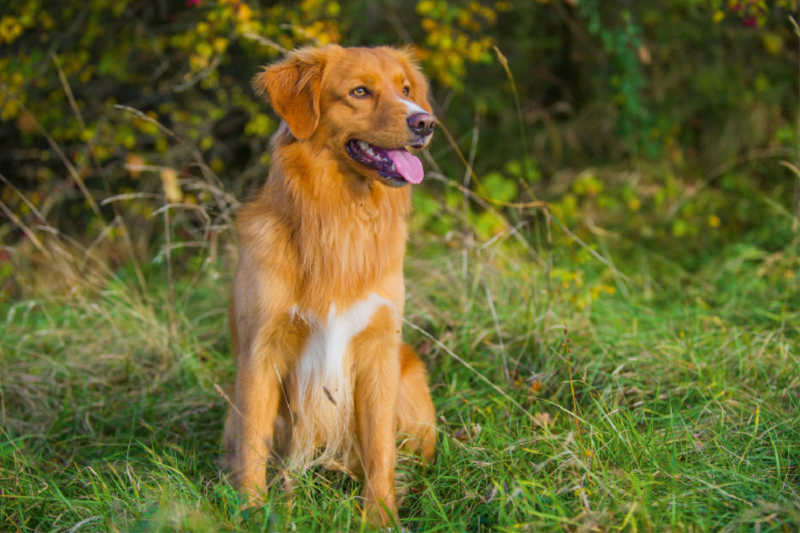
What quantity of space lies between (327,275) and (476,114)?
3764mm

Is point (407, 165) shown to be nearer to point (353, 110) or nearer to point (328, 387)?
point (353, 110)

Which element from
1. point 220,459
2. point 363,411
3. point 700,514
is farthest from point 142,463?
point 700,514

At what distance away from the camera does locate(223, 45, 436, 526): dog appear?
7.33ft

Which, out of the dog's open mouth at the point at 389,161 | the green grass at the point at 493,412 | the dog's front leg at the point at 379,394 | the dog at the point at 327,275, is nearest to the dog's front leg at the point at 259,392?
the dog at the point at 327,275

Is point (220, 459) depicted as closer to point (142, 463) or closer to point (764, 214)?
point (142, 463)

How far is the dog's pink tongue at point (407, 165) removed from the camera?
229 cm

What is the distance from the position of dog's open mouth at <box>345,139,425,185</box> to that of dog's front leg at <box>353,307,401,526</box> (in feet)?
1.64

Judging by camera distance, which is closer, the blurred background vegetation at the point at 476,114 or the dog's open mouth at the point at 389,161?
the dog's open mouth at the point at 389,161

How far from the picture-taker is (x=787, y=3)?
3410mm

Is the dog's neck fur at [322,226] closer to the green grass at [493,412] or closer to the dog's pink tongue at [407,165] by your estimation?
the dog's pink tongue at [407,165]

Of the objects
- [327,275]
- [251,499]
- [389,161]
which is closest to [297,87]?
[389,161]

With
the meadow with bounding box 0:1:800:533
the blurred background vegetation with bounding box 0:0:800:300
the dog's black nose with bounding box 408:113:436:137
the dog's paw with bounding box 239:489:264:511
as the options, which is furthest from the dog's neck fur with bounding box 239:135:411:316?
the blurred background vegetation with bounding box 0:0:800:300

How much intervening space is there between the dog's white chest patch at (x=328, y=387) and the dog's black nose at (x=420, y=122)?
0.64 metres

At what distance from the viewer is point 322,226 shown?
Result: 2.30 meters
